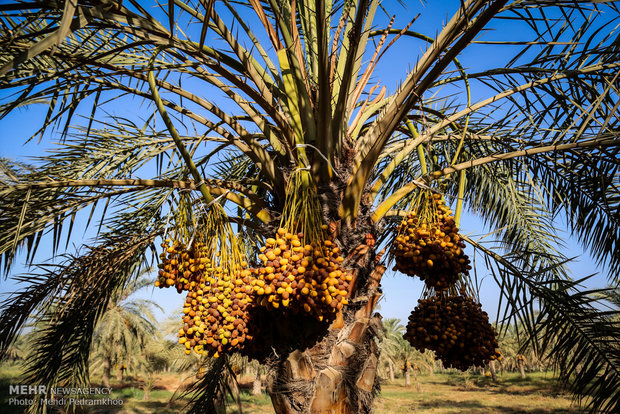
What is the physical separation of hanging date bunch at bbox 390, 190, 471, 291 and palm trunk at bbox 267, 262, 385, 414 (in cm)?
35

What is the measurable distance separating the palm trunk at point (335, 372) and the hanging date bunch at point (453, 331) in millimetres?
475

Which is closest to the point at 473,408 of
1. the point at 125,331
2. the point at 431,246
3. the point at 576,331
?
the point at 125,331

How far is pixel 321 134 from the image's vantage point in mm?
2568

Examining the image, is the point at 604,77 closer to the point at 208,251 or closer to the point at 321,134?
the point at 321,134

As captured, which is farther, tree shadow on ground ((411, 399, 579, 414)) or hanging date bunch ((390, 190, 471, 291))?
tree shadow on ground ((411, 399, 579, 414))

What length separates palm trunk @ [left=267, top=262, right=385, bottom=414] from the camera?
232cm

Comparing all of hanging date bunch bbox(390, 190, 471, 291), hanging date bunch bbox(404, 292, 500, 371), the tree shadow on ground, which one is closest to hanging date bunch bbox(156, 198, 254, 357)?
hanging date bunch bbox(390, 190, 471, 291)

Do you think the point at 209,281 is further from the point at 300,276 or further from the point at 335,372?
the point at 335,372

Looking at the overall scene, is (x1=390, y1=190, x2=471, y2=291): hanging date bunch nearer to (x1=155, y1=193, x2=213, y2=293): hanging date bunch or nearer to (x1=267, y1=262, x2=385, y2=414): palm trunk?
(x1=267, y1=262, x2=385, y2=414): palm trunk

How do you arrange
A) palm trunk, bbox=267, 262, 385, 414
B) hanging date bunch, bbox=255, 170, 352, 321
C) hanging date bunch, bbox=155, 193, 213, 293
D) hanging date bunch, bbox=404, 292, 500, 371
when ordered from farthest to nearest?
hanging date bunch, bbox=404, 292, 500, 371
palm trunk, bbox=267, 262, 385, 414
hanging date bunch, bbox=155, 193, 213, 293
hanging date bunch, bbox=255, 170, 352, 321

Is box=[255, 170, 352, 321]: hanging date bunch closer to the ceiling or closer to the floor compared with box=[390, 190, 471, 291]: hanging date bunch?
closer to the floor

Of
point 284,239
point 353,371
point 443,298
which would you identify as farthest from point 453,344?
point 284,239

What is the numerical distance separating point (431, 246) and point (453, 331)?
2.22 ft

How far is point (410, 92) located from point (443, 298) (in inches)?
59.4
